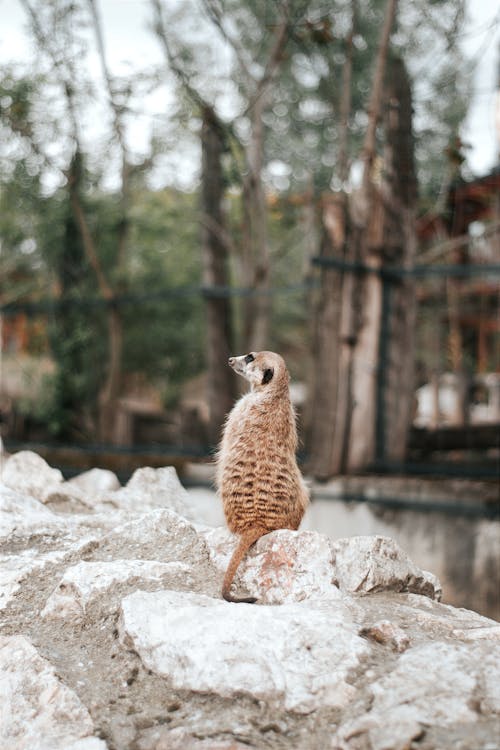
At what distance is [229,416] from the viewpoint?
134 inches

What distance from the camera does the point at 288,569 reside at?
8.96ft

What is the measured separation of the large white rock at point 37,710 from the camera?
7.00 feet

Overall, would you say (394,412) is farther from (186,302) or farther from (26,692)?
(186,302)

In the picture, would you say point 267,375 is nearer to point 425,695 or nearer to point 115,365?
point 425,695

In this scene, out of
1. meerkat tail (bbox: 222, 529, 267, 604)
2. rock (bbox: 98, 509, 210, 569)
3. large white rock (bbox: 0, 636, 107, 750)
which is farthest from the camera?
rock (bbox: 98, 509, 210, 569)

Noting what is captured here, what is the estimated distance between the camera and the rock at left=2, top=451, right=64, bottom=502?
3.95 meters

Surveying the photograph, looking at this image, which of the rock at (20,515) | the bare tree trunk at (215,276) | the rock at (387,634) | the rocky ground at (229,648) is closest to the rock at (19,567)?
the rocky ground at (229,648)

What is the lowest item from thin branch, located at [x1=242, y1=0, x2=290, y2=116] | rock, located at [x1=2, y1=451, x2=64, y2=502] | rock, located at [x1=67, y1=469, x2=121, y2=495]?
rock, located at [x1=67, y1=469, x2=121, y2=495]

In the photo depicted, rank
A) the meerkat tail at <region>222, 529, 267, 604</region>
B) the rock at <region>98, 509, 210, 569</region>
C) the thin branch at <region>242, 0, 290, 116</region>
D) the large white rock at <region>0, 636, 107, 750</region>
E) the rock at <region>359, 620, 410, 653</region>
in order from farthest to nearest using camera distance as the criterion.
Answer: the thin branch at <region>242, 0, 290, 116</region>
the rock at <region>98, 509, 210, 569</region>
the meerkat tail at <region>222, 529, 267, 604</region>
the rock at <region>359, 620, 410, 653</region>
the large white rock at <region>0, 636, 107, 750</region>

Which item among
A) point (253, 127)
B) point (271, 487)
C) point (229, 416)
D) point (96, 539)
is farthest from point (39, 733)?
point (253, 127)

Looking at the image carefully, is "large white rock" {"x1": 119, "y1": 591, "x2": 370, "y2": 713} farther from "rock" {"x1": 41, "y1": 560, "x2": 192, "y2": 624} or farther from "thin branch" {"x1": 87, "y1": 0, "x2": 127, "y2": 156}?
"thin branch" {"x1": 87, "y1": 0, "x2": 127, "y2": 156}

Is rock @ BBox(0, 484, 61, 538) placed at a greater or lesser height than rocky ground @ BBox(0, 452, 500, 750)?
greater

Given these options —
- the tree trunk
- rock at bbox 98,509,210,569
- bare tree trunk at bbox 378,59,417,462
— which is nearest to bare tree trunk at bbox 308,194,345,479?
bare tree trunk at bbox 378,59,417,462

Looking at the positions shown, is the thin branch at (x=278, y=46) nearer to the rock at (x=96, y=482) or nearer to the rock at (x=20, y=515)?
the rock at (x=96, y=482)
